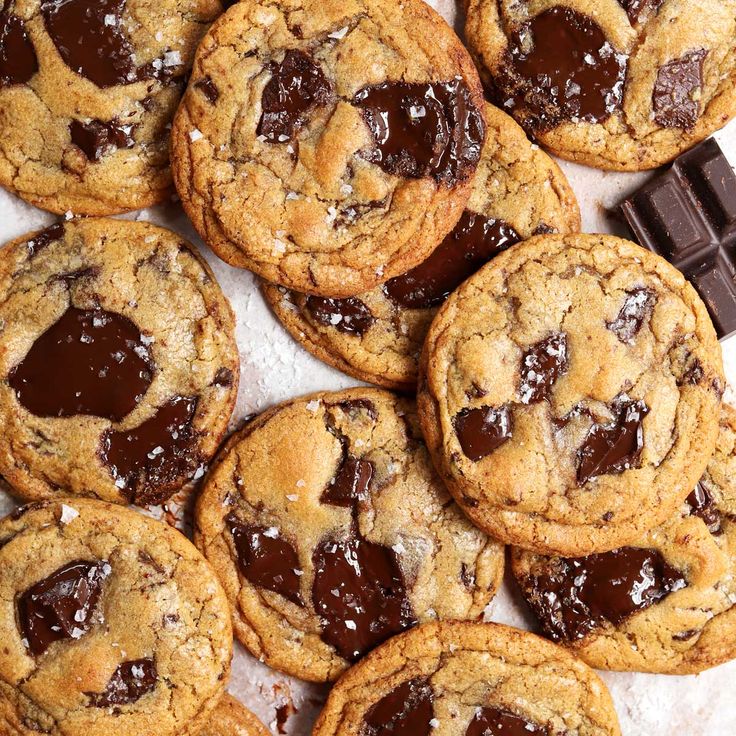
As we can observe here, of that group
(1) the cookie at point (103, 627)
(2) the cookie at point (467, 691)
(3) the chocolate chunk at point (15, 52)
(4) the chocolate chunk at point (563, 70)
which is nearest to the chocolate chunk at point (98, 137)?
(3) the chocolate chunk at point (15, 52)

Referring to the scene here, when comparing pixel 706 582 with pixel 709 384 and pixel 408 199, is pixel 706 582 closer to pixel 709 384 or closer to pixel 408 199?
pixel 709 384

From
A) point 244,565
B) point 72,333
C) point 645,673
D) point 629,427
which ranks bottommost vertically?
point 645,673

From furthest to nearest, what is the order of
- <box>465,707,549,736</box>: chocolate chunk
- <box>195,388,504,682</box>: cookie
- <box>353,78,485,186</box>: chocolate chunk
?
<box>195,388,504,682</box>: cookie
<box>465,707,549,736</box>: chocolate chunk
<box>353,78,485,186</box>: chocolate chunk

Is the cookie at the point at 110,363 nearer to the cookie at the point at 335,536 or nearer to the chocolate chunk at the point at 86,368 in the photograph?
the chocolate chunk at the point at 86,368

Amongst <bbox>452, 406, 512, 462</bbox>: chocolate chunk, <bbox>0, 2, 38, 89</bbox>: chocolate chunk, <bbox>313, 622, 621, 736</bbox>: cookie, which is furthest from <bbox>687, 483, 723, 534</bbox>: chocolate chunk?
<bbox>0, 2, 38, 89</bbox>: chocolate chunk

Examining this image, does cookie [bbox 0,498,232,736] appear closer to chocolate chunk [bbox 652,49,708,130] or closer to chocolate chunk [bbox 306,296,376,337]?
chocolate chunk [bbox 306,296,376,337]

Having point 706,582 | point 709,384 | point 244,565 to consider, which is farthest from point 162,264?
point 706,582

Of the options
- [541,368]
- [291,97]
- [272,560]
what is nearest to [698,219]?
[541,368]
